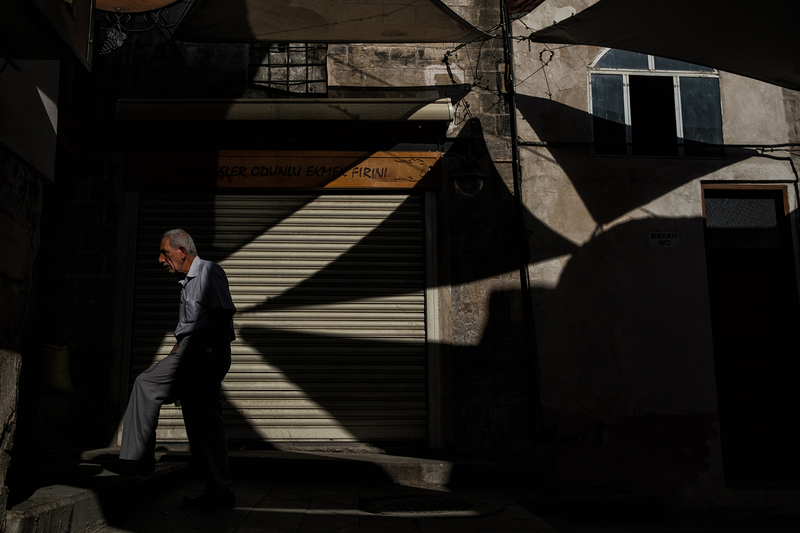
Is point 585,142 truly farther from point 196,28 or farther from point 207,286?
point 207,286

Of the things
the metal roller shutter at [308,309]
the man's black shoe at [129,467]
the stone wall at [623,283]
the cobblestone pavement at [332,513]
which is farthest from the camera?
the stone wall at [623,283]

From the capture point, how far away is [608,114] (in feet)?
27.1

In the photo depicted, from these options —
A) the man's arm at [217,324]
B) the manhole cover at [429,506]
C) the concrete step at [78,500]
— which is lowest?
the manhole cover at [429,506]

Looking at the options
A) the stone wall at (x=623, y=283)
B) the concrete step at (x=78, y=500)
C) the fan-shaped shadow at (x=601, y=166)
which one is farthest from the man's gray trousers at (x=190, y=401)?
the fan-shaped shadow at (x=601, y=166)

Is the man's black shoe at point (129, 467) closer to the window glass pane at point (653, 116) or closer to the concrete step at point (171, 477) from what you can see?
the concrete step at point (171, 477)

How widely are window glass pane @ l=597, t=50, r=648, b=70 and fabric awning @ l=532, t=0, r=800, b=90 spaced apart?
1640mm

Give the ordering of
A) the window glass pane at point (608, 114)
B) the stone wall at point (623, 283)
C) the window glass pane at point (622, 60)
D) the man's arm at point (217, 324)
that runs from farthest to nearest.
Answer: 1. the window glass pane at point (622, 60)
2. the window glass pane at point (608, 114)
3. the stone wall at point (623, 283)
4. the man's arm at point (217, 324)

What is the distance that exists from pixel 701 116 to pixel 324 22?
5.16 m

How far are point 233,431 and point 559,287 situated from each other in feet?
14.1

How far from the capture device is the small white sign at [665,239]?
799 cm

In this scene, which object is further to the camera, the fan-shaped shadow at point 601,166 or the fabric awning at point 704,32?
the fan-shaped shadow at point 601,166

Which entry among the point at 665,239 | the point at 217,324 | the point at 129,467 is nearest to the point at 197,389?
the point at 217,324

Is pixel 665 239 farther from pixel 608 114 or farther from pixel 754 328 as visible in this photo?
pixel 608 114

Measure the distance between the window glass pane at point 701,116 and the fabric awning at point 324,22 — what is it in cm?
338
